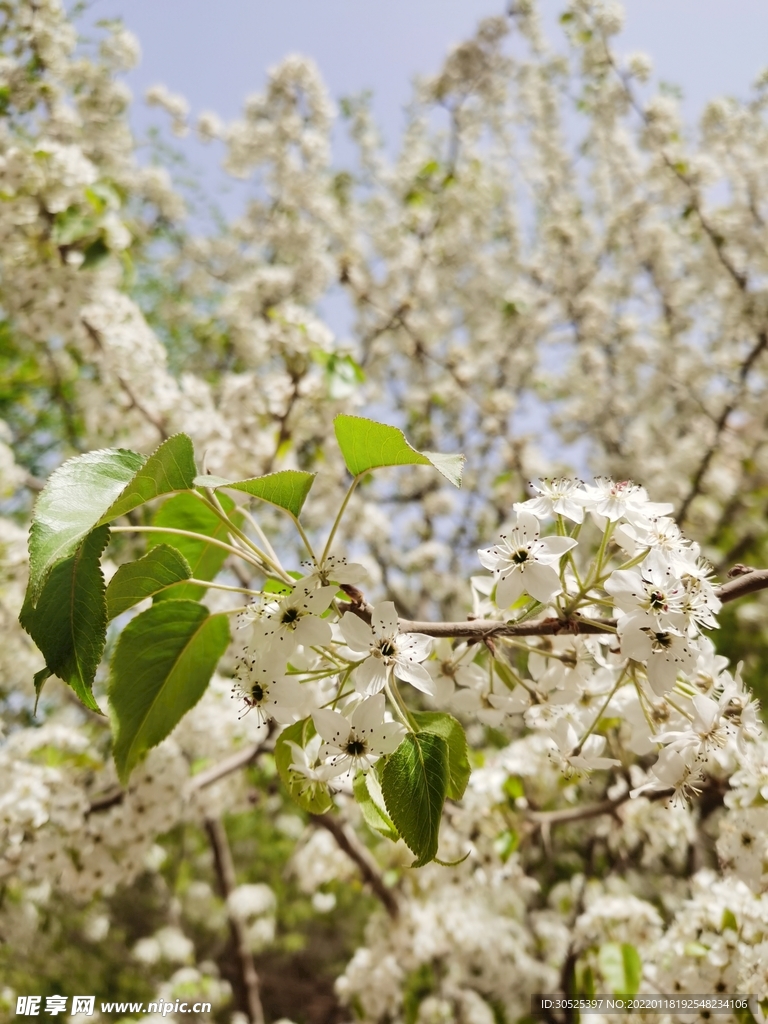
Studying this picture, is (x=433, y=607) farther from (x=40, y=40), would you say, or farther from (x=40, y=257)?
(x=40, y=40)

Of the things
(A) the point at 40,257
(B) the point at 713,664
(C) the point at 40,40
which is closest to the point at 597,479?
→ (B) the point at 713,664

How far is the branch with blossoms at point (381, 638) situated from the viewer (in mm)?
852

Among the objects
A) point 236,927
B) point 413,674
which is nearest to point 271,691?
point 413,674

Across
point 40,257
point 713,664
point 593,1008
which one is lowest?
point 593,1008

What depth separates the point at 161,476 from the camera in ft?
2.94

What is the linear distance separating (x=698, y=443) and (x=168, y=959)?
18.6 feet

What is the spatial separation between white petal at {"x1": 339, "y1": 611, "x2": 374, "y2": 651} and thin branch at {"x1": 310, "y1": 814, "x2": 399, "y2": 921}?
1576 mm

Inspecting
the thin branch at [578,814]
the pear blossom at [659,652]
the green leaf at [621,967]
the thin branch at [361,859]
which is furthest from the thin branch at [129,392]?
the green leaf at [621,967]

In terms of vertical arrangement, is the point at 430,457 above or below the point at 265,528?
above

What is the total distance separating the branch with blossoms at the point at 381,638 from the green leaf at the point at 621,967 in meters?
1.22

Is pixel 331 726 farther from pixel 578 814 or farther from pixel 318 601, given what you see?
pixel 578 814

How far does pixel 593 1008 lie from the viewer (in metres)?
2.00

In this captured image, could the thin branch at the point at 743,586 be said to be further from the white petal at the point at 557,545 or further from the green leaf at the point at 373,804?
the green leaf at the point at 373,804

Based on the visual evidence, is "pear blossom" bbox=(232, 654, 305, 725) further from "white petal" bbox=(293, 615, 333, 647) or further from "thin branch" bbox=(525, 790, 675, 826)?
"thin branch" bbox=(525, 790, 675, 826)
